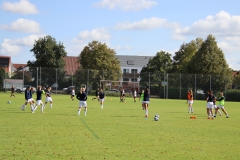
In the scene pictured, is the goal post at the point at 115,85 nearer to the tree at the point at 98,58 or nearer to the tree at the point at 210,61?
the tree at the point at 98,58

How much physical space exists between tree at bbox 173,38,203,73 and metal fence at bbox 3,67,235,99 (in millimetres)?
11929

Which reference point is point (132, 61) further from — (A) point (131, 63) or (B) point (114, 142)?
(B) point (114, 142)

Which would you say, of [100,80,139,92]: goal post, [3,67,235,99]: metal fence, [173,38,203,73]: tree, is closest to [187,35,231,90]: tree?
[3,67,235,99]: metal fence

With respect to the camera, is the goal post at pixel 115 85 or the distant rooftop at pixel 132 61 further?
the distant rooftop at pixel 132 61

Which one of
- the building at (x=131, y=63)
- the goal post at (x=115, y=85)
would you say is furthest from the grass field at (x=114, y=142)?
the building at (x=131, y=63)

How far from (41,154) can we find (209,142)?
6.38 m

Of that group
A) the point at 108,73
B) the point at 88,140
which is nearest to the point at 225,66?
the point at 108,73

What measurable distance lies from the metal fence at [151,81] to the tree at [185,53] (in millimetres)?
11929

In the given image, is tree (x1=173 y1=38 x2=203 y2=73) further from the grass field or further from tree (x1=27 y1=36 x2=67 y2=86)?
the grass field

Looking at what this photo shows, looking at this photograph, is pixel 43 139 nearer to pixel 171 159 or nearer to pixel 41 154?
pixel 41 154

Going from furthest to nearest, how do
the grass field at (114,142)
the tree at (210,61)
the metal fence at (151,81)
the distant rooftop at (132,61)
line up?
the distant rooftop at (132,61), the tree at (210,61), the metal fence at (151,81), the grass field at (114,142)

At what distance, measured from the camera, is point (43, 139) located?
14266 millimetres

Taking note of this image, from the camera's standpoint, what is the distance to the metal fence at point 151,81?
216 feet

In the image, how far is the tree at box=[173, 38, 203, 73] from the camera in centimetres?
8374
